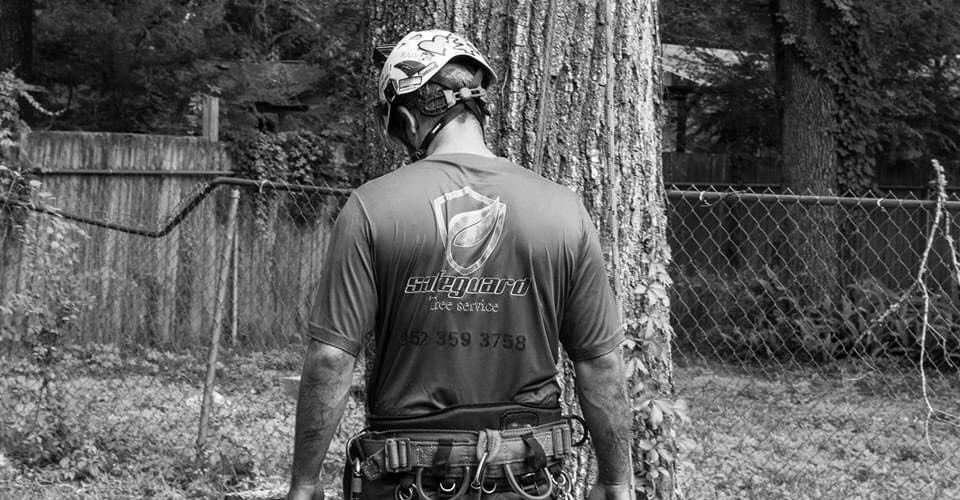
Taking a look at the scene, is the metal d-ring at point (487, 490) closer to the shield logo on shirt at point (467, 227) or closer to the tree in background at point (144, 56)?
the shield logo on shirt at point (467, 227)

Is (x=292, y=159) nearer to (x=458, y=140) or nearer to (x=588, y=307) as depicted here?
(x=458, y=140)

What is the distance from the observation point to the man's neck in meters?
3.32

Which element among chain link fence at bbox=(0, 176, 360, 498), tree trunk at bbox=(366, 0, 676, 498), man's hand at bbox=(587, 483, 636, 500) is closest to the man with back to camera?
man's hand at bbox=(587, 483, 636, 500)

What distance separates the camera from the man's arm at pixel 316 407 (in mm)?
3167

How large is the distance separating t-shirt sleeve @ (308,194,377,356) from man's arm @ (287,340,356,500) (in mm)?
42

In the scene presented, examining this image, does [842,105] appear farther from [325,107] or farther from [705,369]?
[325,107]

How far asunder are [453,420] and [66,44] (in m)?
12.4

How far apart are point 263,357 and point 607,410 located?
658cm

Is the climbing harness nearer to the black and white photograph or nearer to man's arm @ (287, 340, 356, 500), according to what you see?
the black and white photograph

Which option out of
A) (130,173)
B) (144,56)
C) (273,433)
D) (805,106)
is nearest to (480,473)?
(273,433)

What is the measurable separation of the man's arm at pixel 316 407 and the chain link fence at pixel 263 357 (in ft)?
5.75

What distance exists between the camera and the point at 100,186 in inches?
432

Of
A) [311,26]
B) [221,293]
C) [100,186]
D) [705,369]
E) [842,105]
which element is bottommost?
[705,369]

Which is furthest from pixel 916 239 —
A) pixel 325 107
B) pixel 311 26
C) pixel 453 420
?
pixel 453 420
